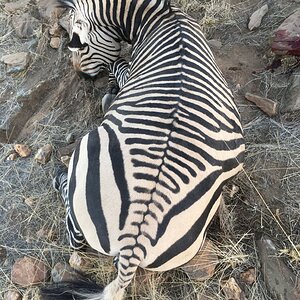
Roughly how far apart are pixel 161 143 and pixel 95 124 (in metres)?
1.38

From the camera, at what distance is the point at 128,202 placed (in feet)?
6.67

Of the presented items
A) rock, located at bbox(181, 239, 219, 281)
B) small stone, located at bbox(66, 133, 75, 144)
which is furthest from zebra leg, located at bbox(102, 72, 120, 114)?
rock, located at bbox(181, 239, 219, 281)

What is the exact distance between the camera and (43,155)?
3240 millimetres

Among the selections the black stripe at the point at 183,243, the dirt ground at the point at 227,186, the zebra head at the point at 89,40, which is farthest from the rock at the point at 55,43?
the black stripe at the point at 183,243

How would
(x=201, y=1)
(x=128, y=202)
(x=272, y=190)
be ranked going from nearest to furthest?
(x=128, y=202) → (x=272, y=190) → (x=201, y=1)

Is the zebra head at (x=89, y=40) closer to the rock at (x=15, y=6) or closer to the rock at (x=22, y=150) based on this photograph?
the rock at (x=22, y=150)

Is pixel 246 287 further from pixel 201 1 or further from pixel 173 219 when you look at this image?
pixel 201 1

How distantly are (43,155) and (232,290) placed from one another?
5.13 ft

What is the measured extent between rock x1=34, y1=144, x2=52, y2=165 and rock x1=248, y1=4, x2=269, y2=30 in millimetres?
1808

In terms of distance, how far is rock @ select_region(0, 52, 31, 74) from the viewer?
379 centimetres

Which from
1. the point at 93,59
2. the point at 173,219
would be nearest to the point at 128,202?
the point at 173,219

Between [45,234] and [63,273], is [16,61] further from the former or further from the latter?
[63,273]

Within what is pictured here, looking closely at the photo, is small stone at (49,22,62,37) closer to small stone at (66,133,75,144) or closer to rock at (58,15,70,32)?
rock at (58,15,70,32)

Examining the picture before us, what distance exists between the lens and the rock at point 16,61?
3.79 m
